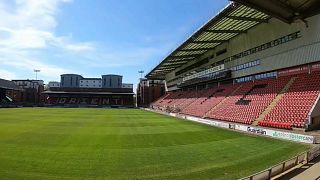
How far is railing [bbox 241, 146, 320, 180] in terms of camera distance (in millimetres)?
12955

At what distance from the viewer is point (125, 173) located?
48.7 ft

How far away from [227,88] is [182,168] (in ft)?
125

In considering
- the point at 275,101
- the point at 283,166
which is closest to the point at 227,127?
the point at 275,101

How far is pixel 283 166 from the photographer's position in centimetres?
1497

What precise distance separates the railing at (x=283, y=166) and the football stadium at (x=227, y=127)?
5 centimetres

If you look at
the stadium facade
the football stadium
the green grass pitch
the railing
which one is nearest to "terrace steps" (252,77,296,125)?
the football stadium

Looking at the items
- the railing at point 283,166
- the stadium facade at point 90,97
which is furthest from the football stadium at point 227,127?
the stadium facade at point 90,97

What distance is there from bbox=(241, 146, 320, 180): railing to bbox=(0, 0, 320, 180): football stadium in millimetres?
49

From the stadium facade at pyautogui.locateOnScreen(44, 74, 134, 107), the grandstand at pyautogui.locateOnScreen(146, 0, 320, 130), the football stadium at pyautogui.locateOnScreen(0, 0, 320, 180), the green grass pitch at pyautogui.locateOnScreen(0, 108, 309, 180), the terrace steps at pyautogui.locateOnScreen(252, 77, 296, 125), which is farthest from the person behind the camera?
the stadium facade at pyautogui.locateOnScreen(44, 74, 134, 107)

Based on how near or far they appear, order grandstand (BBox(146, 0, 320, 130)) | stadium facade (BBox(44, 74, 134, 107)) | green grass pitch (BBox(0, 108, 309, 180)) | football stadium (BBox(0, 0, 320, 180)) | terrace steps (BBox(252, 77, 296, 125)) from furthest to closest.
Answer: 1. stadium facade (BBox(44, 74, 134, 107))
2. terrace steps (BBox(252, 77, 296, 125))
3. grandstand (BBox(146, 0, 320, 130))
4. football stadium (BBox(0, 0, 320, 180))
5. green grass pitch (BBox(0, 108, 309, 180))

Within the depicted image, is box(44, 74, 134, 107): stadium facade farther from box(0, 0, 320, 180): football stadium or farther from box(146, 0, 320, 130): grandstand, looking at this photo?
box(146, 0, 320, 130): grandstand

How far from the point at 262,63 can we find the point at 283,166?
28.0 metres

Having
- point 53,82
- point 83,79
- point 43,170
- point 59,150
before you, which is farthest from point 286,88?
point 53,82

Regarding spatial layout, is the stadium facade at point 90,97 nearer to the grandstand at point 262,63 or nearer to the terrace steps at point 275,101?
the grandstand at point 262,63
